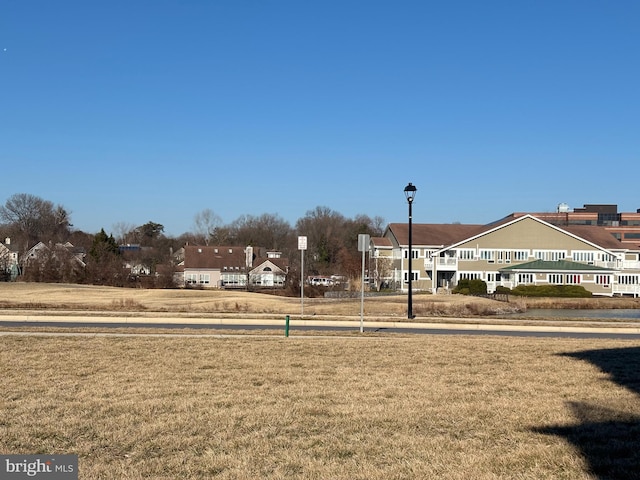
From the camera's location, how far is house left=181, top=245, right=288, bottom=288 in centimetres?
8788

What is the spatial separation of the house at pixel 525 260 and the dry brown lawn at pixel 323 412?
2079 inches

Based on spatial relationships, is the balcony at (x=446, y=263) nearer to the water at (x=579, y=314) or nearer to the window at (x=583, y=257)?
the window at (x=583, y=257)

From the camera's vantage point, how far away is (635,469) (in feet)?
19.1

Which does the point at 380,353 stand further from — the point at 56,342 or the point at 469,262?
the point at 469,262

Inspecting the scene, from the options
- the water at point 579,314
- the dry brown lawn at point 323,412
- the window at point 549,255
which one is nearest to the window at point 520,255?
the window at point 549,255

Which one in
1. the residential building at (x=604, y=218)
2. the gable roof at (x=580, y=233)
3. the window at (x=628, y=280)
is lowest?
the window at (x=628, y=280)

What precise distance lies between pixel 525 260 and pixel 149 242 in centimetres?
9552

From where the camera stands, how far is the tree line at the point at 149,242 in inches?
2842

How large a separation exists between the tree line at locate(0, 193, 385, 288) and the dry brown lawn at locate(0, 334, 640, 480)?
56758mm

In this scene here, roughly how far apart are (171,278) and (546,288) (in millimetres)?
41628

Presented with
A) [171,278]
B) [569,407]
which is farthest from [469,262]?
[569,407]

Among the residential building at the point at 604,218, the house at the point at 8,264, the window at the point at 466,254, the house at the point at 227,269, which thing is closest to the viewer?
the window at the point at 466,254

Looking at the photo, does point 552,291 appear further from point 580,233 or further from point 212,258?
point 212,258

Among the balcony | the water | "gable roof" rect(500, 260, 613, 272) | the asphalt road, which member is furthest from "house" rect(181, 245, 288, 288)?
the asphalt road
